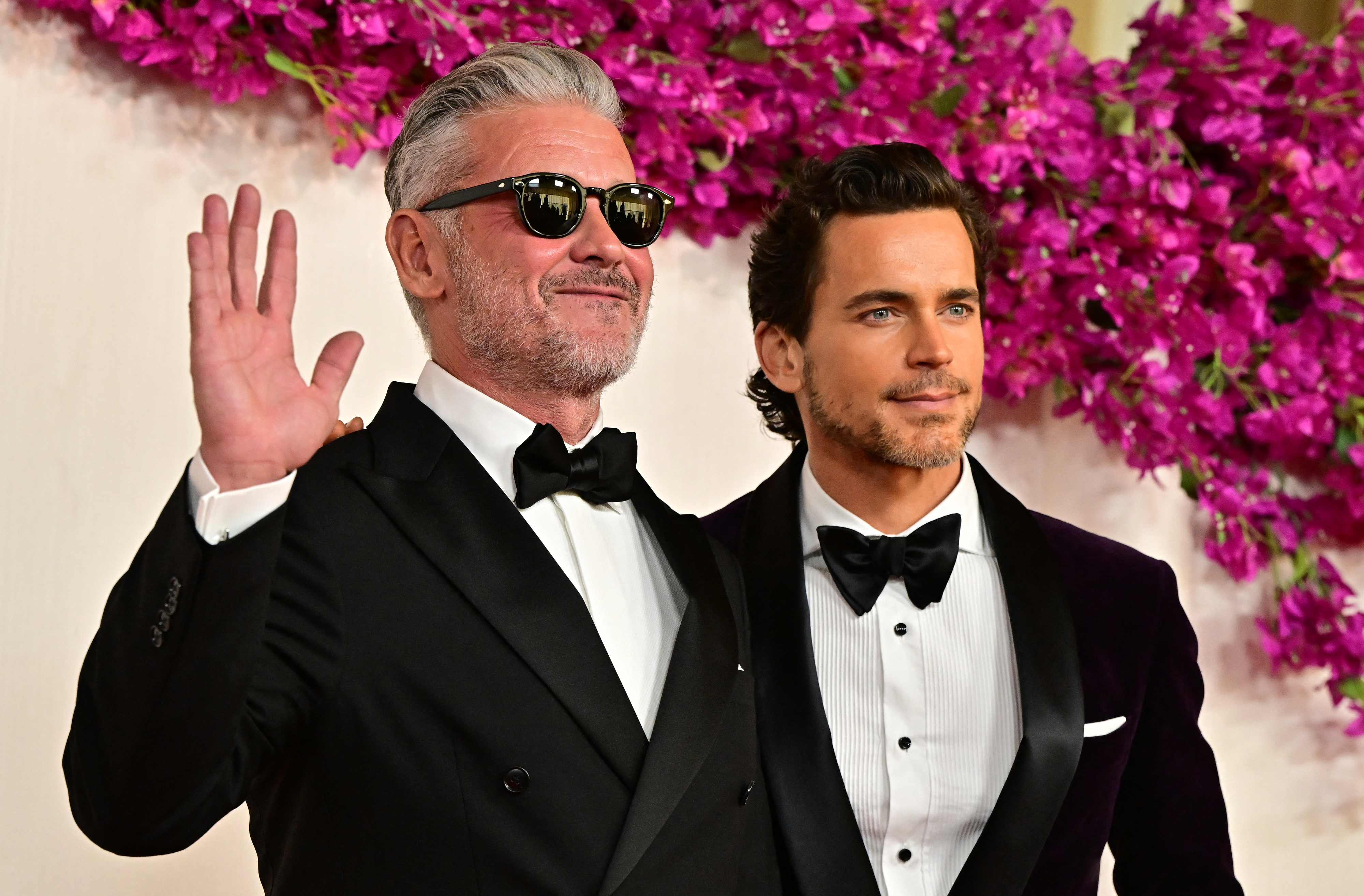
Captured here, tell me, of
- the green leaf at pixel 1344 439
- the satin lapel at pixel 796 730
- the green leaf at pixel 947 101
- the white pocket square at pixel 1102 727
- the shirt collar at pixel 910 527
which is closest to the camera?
the satin lapel at pixel 796 730

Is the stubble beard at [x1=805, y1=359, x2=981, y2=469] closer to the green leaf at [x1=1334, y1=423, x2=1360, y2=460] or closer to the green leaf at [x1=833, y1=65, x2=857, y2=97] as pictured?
the green leaf at [x1=833, y1=65, x2=857, y2=97]

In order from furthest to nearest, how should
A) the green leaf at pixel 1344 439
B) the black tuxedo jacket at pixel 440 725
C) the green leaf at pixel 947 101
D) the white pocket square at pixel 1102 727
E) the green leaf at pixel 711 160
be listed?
1. the green leaf at pixel 1344 439
2. the green leaf at pixel 947 101
3. the green leaf at pixel 711 160
4. the white pocket square at pixel 1102 727
5. the black tuxedo jacket at pixel 440 725

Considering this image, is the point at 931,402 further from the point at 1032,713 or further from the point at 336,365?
the point at 336,365

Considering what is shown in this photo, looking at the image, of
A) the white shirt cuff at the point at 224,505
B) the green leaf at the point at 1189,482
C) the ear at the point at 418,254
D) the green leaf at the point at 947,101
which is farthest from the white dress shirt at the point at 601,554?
the green leaf at the point at 1189,482

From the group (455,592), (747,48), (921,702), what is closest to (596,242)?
(455,592)

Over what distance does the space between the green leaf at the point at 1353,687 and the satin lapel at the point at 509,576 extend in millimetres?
2564

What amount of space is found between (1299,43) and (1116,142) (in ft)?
1.72

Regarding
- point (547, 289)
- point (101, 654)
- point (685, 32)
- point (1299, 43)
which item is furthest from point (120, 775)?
point (1299, 43)

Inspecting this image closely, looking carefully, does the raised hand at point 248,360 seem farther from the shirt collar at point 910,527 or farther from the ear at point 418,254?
the shirt collar at point 910,527

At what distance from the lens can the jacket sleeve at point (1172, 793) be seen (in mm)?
2152

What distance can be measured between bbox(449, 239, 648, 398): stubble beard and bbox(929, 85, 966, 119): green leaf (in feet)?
5.19

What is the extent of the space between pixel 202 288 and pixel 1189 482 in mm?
2813

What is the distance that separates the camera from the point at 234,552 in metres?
1.30

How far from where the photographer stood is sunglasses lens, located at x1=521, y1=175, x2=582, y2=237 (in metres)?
1.84
